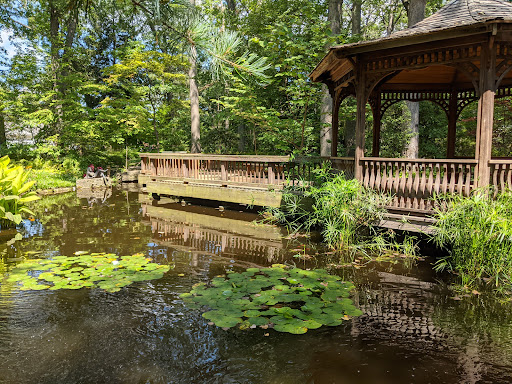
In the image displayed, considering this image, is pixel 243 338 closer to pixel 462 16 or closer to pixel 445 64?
pixel 445 64

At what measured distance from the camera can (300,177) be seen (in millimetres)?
9516

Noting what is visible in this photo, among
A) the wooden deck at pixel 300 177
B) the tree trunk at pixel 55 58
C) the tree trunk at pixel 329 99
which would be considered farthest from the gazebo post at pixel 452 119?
the tree trunk at pixel 55 58

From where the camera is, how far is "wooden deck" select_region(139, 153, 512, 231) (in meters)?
6.55

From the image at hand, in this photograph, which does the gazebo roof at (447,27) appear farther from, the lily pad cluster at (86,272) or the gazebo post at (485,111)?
the lily pad cluster at (86,272)

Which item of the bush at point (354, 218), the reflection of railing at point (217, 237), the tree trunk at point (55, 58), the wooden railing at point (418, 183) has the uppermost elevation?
the tree trunk at point (55, 58)

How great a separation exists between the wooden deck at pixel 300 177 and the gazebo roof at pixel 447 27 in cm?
210

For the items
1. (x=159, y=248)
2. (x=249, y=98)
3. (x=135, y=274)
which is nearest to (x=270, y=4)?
(x=249, y=98)

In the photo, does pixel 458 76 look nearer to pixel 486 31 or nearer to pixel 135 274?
pixel 486 31

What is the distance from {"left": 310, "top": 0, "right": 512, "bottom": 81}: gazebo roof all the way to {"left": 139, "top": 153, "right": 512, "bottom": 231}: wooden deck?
2.10 m

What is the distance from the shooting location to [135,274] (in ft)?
18.5

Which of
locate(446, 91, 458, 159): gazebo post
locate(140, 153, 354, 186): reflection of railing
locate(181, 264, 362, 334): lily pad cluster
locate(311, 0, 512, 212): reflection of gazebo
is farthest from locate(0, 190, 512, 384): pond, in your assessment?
locate(446, 91, 458, 159): gazebo post

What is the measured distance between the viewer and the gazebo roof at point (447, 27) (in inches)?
234

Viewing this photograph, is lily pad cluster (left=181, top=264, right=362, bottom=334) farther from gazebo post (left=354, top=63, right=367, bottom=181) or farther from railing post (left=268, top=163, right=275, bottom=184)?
railing post (left=268, top=163, right=275, bottom=184)

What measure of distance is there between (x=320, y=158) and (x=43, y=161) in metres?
15.9
